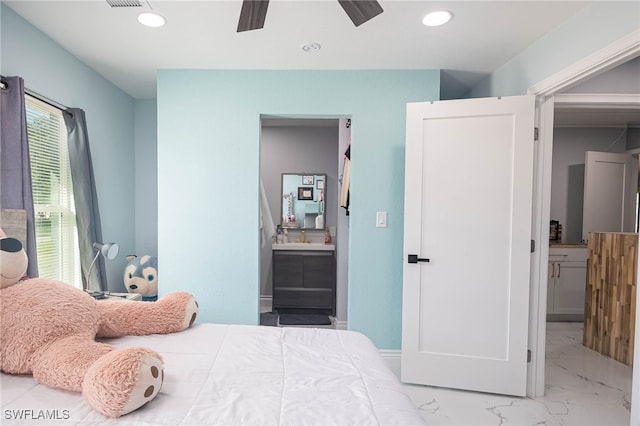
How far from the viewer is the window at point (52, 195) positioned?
2076 millimetres

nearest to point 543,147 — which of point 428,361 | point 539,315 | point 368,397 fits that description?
point 539,315

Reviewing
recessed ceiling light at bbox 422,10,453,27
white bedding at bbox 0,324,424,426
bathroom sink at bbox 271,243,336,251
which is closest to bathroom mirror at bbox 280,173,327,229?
bathroom sink at bbox 271,243,336,251

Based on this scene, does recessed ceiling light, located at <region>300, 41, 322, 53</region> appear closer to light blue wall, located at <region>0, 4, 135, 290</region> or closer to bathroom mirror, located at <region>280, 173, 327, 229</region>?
light blue wall, located at <region>0, 4, 135, 290</region>

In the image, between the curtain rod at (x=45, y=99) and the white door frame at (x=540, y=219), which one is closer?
the curtain rod at (x=45, y=99)

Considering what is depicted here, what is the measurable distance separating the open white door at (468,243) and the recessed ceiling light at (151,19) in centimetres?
165

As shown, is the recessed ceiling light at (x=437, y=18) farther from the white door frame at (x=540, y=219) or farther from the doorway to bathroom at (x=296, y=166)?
the doorway to bathroom at (x=296, y=166)

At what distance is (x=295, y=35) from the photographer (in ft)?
6.49

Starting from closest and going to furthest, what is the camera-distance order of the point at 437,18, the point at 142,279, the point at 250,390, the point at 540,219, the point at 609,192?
the point at 250,390, the point at 437,18, the point at 540,219, the point at 142,279, the point at 609,192

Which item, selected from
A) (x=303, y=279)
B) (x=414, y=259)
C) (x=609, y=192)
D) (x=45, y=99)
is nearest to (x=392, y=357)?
(x=414, y=259)

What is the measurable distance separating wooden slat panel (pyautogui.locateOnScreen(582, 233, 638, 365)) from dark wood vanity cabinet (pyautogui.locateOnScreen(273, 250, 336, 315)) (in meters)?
2.56

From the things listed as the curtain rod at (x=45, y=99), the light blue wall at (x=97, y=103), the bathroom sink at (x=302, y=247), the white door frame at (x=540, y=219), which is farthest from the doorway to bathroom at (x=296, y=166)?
the white door frame at (x=540, y=219)

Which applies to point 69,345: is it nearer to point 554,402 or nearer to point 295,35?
point 295,35
